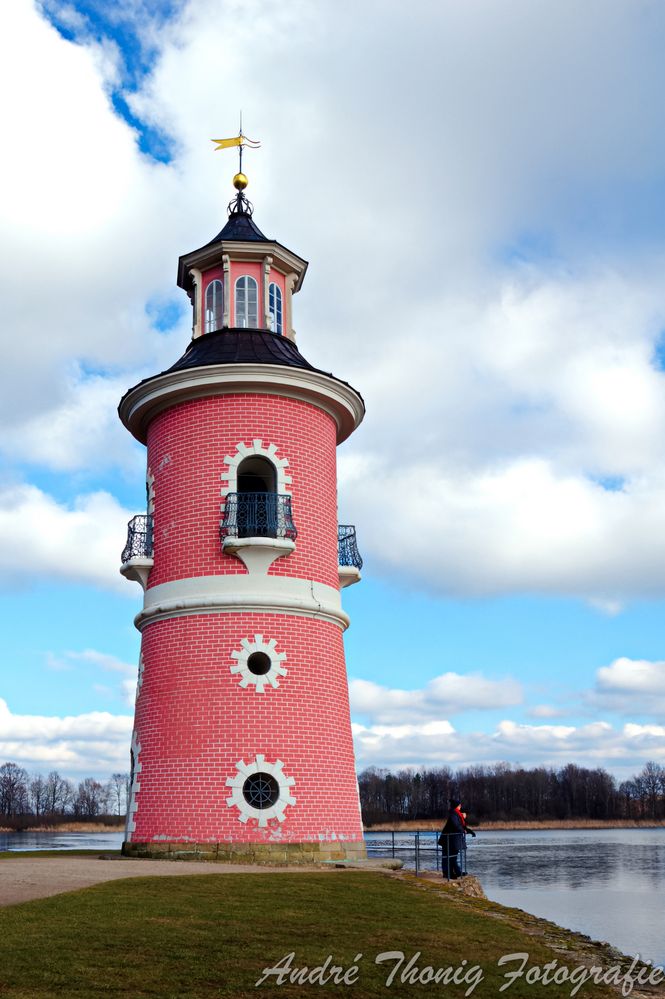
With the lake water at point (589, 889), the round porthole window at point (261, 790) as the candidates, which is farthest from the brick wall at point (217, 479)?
the lake water at point (589, 889)

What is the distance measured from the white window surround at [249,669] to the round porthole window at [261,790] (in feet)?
4.56

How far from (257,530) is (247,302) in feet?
17.8

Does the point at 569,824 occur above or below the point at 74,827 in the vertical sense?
below

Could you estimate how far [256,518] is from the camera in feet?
59.2

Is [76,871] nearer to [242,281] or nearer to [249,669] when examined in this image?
[249,669]

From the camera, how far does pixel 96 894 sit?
10.8 meters

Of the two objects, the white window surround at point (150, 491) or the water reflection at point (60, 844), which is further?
the water reflection at point (60, 844)

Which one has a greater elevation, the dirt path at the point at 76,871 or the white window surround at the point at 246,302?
the white window surround at the point at 246,302

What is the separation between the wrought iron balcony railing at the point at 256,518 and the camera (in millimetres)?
18000

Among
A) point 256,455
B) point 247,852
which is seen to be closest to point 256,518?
point 256,455

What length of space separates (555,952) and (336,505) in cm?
1135

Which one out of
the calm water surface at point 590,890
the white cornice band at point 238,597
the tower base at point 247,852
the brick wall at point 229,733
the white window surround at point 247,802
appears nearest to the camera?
the tower base at point 247,852

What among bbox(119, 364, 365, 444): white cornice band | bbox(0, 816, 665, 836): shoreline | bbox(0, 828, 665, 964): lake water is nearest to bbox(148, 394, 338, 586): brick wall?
bbox(119, 364, 365, 444): white cornice band

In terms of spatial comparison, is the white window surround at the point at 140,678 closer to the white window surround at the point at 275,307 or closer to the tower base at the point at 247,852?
the tower base at the point at 247,852
